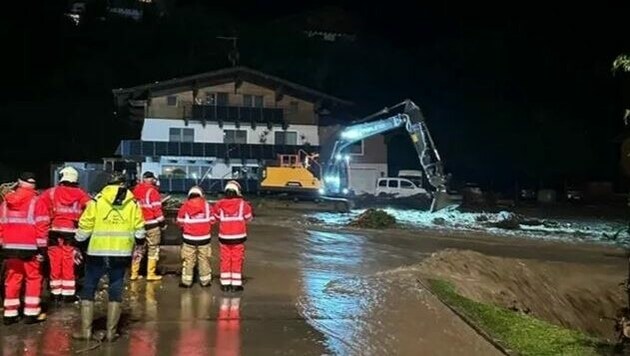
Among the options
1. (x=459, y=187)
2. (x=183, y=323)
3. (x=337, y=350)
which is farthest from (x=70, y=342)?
(x=459, y=187)

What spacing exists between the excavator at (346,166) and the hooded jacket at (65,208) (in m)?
23.8

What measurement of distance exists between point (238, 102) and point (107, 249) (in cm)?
Answer: 4608

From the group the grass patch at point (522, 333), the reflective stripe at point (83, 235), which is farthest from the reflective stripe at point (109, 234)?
the grass patch at point (522, 333)

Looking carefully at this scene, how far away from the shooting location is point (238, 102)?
5412 cm

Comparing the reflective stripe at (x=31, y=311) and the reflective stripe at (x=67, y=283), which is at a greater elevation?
the reflective stripe at (x=67, y=283)

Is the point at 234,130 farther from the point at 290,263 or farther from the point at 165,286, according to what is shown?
the point at 165,286

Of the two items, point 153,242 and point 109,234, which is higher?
point 109,234

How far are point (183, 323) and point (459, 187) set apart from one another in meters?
50.1

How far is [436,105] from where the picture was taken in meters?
66.7

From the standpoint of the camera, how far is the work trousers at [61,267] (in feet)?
33.8

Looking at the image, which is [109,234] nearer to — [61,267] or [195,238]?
[61,267]

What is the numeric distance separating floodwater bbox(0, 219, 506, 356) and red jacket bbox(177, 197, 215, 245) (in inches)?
32.1

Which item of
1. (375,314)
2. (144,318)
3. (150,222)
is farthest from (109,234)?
(375,314)

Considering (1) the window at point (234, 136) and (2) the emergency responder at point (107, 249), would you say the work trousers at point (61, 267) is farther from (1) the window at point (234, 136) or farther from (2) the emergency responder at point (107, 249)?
(1) the window at point (234, 136)
